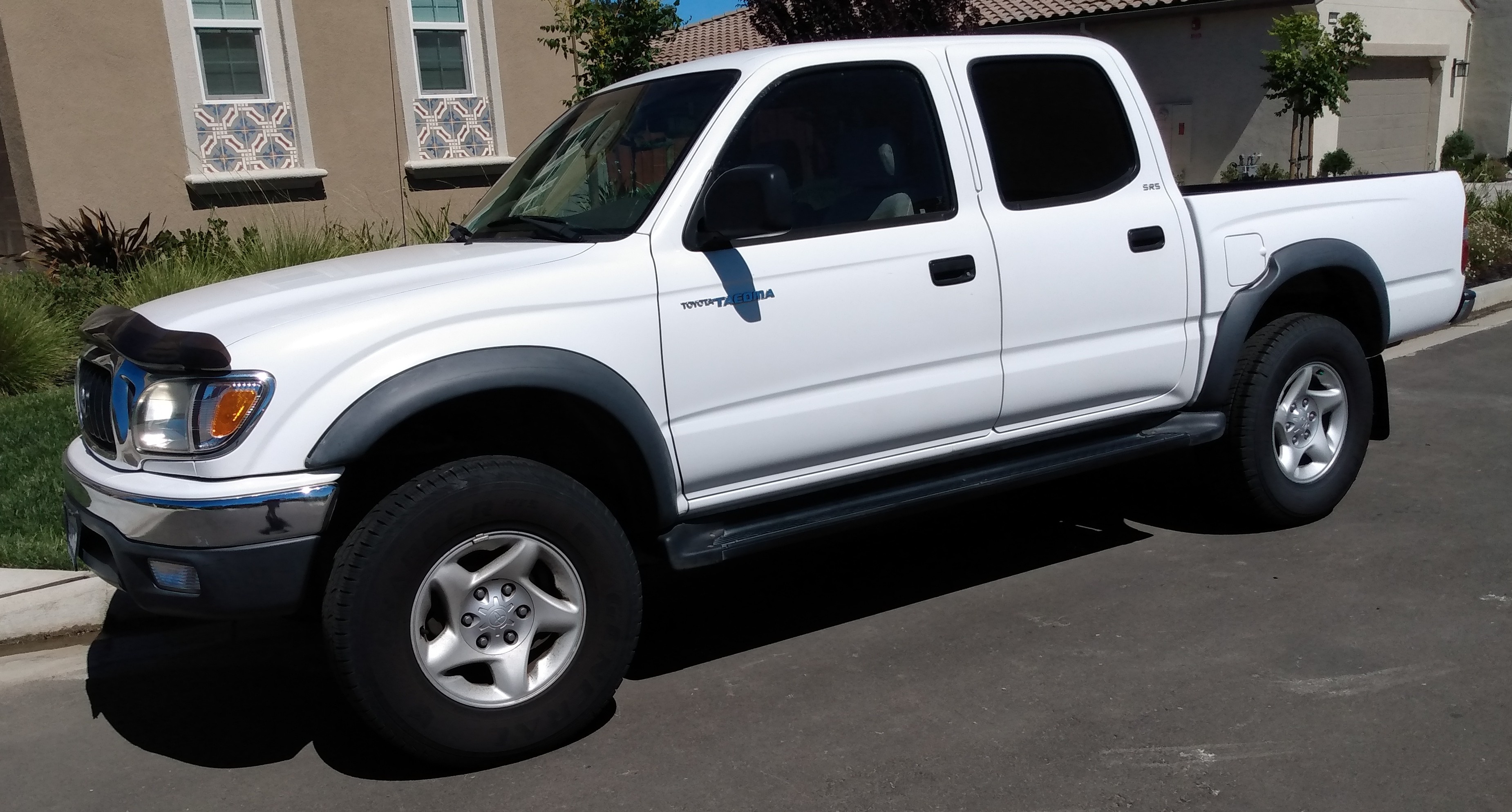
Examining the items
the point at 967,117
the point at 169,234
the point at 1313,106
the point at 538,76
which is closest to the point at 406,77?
the point at 538,76

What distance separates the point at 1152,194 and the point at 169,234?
8626 mm

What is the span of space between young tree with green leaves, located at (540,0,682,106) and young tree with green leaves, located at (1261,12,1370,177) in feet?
40.9

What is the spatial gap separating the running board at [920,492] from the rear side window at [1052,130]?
95cm

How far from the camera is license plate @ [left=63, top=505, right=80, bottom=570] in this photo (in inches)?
147

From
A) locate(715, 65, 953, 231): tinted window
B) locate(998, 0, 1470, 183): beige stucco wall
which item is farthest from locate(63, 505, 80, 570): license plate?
locate(998, 0, 1470, 183): beige stucco wall

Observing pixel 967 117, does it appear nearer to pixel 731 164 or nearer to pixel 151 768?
pixel 731 164

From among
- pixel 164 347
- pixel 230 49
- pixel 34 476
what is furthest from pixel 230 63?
pixel 164 347

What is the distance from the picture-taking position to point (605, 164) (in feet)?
14.4

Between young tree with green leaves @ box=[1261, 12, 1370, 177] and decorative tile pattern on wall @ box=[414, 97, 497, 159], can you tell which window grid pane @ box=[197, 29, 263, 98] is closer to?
decorative tile pattern on wall @ box=[414, 97, 497, 159]

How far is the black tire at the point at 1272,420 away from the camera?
17.0 ft

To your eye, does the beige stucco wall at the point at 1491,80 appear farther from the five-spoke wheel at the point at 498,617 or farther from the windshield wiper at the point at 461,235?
the five-spoke wheel at the point at 498,617

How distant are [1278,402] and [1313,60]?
16225mm

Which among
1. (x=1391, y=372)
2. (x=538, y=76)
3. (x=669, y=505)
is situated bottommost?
(x=1391, y=372)

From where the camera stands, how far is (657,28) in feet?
34.9
